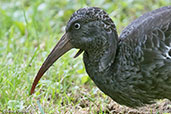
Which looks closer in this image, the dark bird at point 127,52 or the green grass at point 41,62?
the dark bird at point 127,52

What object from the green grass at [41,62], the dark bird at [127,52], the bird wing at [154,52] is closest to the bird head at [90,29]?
the dark bird at [127,52]

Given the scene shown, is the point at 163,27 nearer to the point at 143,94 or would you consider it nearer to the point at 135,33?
the point at 135,33

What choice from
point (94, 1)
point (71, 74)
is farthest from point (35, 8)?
point (71, 74)

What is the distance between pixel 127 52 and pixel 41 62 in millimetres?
1495

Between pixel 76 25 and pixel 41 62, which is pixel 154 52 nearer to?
pixel 76 25

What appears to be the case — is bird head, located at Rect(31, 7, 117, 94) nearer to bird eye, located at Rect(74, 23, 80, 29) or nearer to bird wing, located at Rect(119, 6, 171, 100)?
bird eye, located at Rect(74, 23, 80, 29)

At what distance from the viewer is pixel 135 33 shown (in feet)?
12.5

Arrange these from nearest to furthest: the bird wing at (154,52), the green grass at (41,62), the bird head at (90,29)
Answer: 1. the bird wing at (154,52)
2. the bird head at (90,29)
3. the green grass at (41,62)

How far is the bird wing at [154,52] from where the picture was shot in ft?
12.1

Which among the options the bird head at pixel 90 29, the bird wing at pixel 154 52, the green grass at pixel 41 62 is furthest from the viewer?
the green grass at pixel 41 62

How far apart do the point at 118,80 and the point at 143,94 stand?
0.27 m

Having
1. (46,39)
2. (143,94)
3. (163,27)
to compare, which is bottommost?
(143,94)

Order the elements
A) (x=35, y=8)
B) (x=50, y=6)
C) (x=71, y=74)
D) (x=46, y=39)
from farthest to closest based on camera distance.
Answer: (x=50, y=6), (x=35, y=8), (x=46, y=39), (x=71, y=74)

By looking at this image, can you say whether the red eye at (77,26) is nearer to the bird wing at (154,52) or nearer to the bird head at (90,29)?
the bird head at (90,29)
